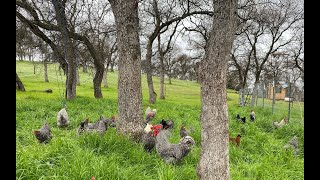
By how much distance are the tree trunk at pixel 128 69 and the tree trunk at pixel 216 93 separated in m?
2.31

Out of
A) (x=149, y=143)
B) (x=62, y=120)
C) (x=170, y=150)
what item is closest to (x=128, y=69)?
(x=149, y=143)

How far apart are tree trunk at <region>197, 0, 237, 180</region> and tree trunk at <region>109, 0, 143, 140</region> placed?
2308 mm

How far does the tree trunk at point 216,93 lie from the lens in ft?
11.6

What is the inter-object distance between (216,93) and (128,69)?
2.73 m

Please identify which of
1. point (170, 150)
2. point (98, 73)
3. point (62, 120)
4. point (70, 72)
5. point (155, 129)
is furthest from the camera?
point (98, 73)

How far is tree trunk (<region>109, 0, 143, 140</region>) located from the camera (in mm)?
5785

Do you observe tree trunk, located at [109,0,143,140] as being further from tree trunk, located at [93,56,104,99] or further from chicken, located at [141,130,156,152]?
tree trunk, located at [93,56,104,99]

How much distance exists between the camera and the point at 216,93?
3617 mm

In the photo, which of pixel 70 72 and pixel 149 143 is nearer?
pixel 149 143

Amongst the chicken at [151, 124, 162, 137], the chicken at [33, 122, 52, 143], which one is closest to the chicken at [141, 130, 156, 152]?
the chicken at [151, 124, 162, 137]

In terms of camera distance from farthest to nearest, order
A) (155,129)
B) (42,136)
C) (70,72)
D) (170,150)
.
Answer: (70,72), (155,129), (42,136), (170,150)

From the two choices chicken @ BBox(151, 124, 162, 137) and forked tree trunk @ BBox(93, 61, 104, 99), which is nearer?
chicken @ BBox(151, 124, 162, 137)

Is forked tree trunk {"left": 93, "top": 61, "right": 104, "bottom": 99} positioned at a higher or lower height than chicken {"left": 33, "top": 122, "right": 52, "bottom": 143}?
higher

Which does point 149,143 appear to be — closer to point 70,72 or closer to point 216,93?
point 216,93
